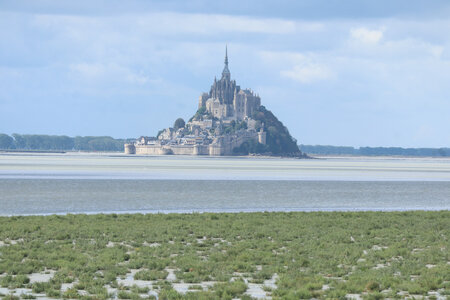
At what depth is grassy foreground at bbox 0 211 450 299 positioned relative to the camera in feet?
38.3

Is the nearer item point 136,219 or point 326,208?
point 136,219

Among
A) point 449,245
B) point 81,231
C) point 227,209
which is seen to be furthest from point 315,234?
point 227,209

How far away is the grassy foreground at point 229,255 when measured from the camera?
38.3ft

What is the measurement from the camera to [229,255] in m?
15.4

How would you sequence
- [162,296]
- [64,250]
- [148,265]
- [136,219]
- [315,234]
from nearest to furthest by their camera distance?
[162,296] < [148,265] < [64,250] < [315,234] < [136,219]

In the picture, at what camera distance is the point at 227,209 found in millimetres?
32406

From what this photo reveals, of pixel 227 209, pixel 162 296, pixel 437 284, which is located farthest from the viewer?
pixel 227 209

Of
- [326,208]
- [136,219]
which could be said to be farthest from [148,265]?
[326,208]

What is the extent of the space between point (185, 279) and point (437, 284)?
4.41 metres

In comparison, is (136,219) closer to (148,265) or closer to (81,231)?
(81,231)

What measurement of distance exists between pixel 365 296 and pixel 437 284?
5.57 feet

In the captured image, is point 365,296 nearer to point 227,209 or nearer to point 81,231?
point 81,231

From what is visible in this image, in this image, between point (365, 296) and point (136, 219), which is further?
point (136, 219)

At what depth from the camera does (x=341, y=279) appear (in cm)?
1263
